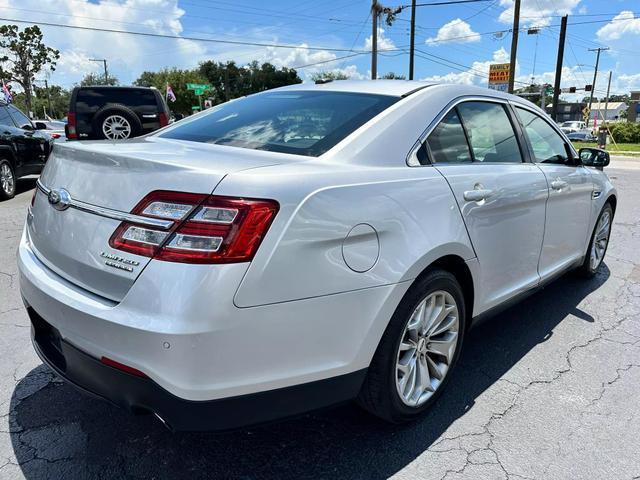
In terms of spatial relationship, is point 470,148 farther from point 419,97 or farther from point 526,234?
point 526,234

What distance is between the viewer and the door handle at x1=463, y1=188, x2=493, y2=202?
8.18 ft

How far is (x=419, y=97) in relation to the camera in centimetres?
257

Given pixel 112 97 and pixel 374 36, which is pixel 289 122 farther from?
pixel 374 36

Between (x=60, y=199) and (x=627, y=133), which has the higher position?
(x=60, y=199)

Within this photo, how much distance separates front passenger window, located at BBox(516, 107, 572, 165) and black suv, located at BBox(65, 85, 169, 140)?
7594 mm

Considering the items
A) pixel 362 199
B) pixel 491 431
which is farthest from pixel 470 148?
pixel 491 431

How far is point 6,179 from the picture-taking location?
8.27 m

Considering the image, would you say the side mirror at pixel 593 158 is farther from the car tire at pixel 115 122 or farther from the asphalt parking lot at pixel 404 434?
the car tire at pixel 115 122

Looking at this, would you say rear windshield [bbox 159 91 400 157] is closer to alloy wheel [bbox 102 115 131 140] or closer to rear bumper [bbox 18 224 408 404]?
rear bumper [bbox 18 224 408 404]

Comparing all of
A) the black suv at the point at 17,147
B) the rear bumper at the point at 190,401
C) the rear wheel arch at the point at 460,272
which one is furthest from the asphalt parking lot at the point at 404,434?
the black suv at the point at 17,147

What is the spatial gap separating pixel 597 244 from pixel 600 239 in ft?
0.25

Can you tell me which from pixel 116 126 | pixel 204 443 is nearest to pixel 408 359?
pixel 204 443

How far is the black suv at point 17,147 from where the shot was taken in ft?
27.1

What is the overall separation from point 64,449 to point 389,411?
4.80ft
